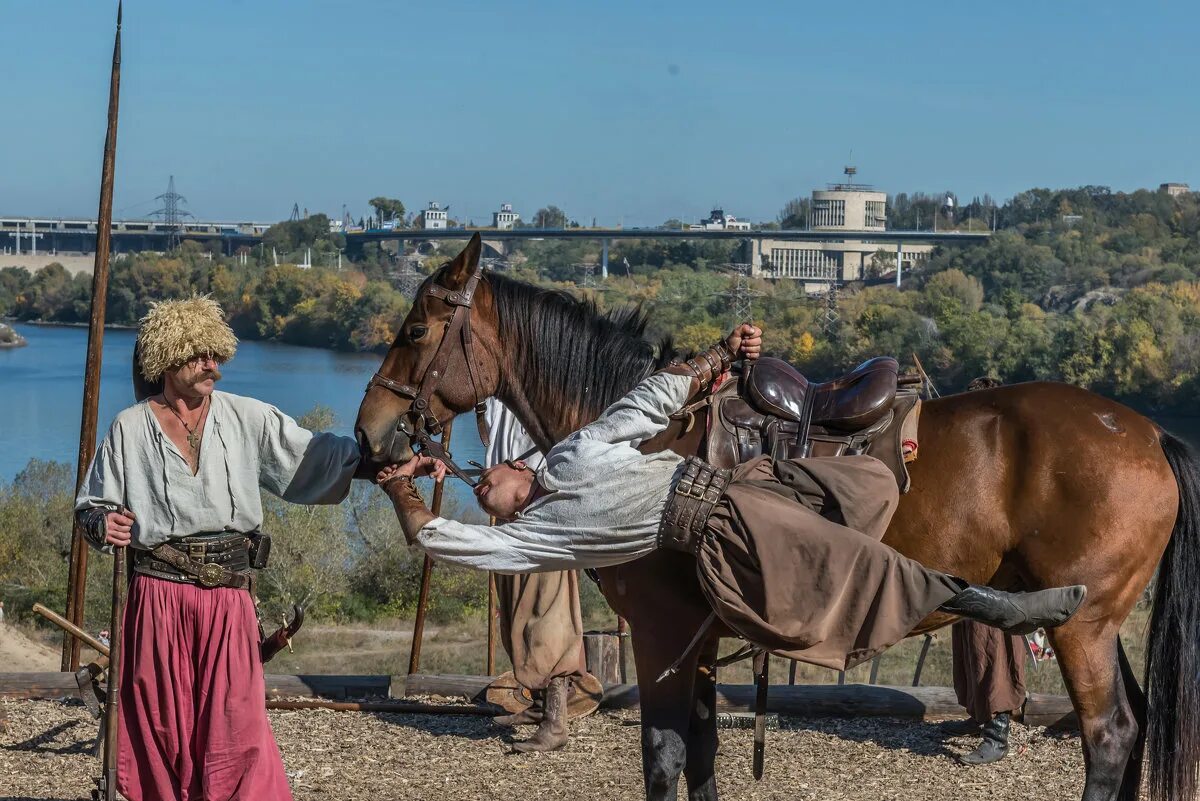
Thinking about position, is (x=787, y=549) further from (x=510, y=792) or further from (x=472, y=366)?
(x=510, y=792)

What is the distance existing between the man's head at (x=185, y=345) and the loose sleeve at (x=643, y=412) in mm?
1030

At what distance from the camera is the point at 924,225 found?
109875 millimetres

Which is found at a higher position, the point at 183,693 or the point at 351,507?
the point at 183,693

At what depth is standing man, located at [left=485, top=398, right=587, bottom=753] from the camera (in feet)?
17.5

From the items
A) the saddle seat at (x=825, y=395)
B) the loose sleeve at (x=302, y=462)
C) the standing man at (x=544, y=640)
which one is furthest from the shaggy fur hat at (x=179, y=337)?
the standing man at (x=544, y=640)

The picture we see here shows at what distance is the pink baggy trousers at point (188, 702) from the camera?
3525mm

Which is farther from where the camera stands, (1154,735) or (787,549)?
(1154,735)

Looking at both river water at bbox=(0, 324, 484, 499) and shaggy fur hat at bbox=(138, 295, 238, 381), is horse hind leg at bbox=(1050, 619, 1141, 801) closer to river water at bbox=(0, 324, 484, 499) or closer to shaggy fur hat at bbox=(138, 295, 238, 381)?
shaggy fur hat at bbox=(138, 295, 238, 381)

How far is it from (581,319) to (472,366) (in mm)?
376

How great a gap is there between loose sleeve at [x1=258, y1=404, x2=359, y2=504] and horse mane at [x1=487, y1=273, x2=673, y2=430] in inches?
25.0

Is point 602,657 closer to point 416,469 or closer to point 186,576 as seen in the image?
point 416,469

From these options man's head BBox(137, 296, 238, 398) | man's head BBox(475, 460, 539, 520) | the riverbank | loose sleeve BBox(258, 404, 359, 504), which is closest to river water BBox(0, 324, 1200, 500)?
the riverbank

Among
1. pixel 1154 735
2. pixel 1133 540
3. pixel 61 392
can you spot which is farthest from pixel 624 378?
pixel 61 392

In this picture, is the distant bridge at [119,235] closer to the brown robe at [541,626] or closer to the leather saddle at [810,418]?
the brown robe at [541,626]
